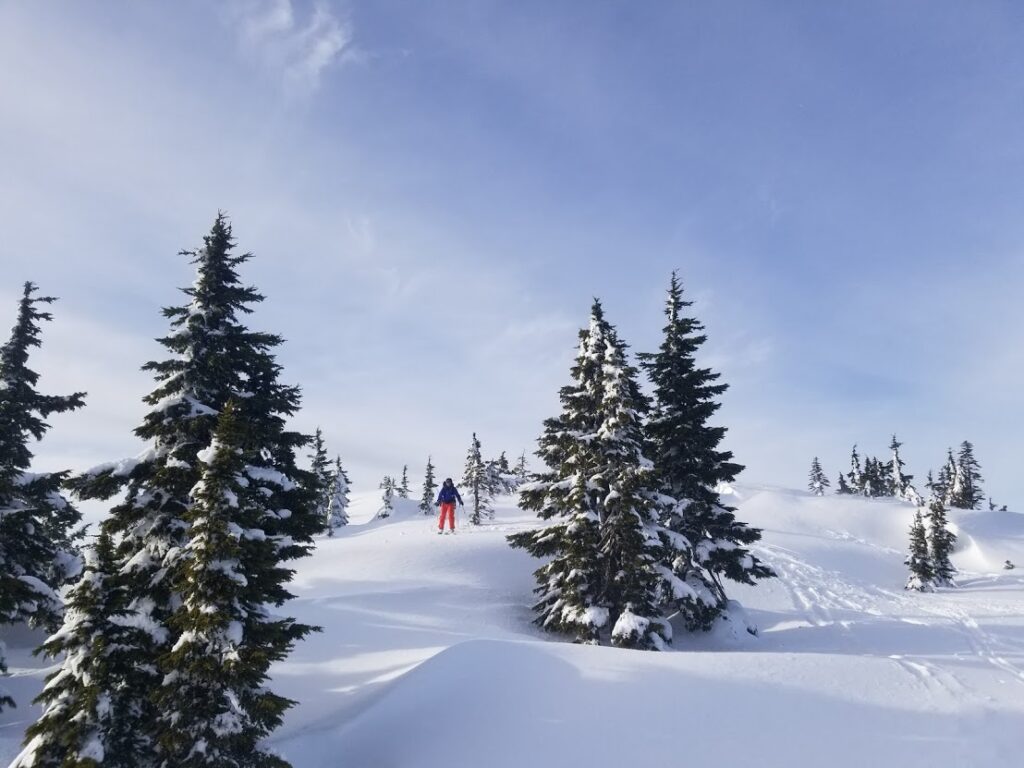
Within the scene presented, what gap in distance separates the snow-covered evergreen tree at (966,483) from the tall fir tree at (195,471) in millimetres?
100254

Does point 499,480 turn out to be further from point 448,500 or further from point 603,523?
point 603,523

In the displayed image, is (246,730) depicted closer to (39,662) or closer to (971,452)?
(39,662)

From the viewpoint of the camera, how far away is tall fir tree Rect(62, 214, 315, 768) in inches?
427

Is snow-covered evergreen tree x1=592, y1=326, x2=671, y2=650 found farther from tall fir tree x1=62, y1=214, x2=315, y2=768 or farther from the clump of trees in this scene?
tall fir tree x1=62, y1=214, x2=315, y2=768

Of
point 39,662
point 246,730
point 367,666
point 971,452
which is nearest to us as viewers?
point 246,730

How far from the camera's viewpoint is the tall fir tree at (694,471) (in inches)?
915

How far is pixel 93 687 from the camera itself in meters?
9.60

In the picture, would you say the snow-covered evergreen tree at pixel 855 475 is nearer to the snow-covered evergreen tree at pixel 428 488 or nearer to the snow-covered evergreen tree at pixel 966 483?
the snow-covered evergreen tree at pixel 966 483

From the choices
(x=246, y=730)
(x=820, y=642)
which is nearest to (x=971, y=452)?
(x=820, y=642)

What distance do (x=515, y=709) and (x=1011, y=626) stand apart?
74.6 feet

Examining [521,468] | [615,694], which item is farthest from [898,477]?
[615,694]

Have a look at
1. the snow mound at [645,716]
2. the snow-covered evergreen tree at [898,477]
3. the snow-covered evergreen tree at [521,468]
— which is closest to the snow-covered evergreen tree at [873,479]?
the snow-covered evergreen tree at [898,477]

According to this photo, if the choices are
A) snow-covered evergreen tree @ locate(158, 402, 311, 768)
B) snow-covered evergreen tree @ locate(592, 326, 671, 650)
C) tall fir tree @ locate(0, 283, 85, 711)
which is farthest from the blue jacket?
snow-covered evergreen tree @ locate(158, 402, 311, 768)

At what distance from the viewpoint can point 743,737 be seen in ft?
36.8
